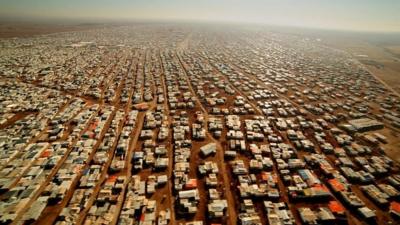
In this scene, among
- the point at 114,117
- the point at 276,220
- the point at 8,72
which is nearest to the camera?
the point at 276,220

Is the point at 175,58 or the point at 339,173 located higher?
the point at 175,58

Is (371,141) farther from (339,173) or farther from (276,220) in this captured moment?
(276,220)

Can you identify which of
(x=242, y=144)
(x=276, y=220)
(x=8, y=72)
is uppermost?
(x=8, y=72)

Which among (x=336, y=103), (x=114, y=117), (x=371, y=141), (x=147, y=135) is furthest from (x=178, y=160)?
(x=336, y=103)

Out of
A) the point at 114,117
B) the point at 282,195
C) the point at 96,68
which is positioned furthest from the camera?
the point at 96,68

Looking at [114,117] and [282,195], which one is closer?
[282,195]

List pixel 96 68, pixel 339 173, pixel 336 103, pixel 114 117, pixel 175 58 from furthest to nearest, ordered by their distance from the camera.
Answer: pixel 175 58 < pixel 96 68 < pixel 336 103 < pixel 114 117 < pixel 339 173

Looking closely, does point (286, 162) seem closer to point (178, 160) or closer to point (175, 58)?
point (178, 160)

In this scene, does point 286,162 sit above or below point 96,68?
below

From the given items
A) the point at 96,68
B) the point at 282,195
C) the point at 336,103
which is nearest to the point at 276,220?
the point at 282,195
